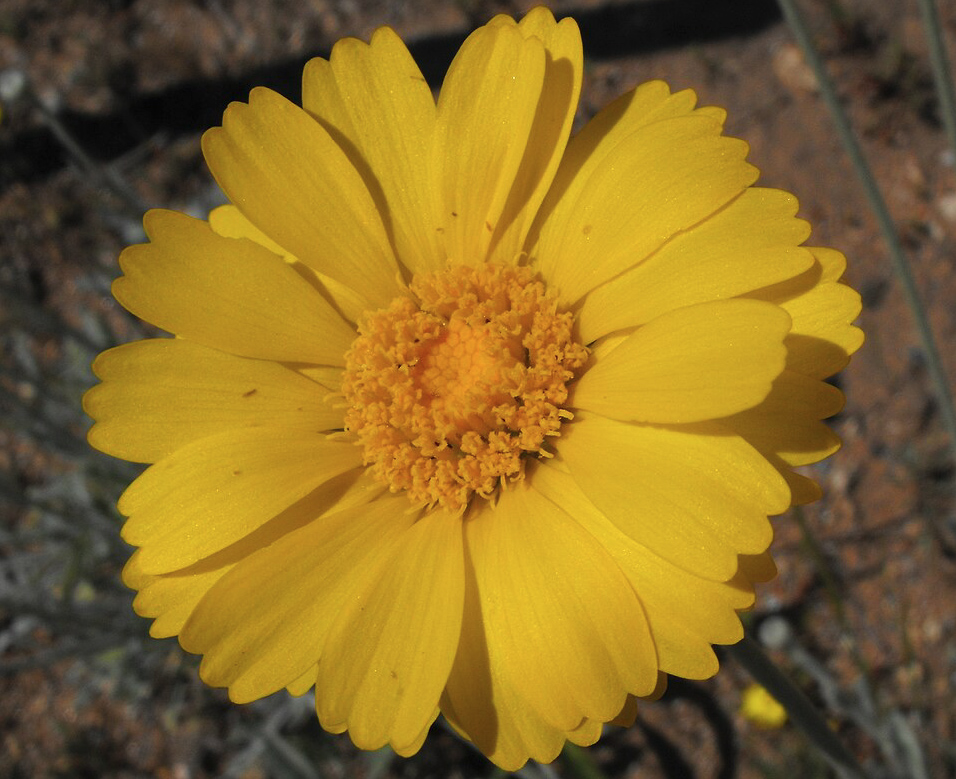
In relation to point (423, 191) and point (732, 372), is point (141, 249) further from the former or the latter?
point (732, 372)

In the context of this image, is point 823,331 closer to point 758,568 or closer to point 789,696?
point 758,568

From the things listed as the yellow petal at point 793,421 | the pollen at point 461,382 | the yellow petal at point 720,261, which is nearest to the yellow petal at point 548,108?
the pollen at point 461,382

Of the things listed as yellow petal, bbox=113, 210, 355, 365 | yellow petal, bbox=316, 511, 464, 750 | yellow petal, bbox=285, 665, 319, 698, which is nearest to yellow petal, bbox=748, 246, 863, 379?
yellow petal, bbox=316, 511, 464, 750

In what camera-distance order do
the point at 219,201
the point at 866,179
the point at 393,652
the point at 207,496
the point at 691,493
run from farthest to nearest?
the point at 219,201 < the point at 866,179 < the point at 207,496 < the point at 393,652 < the point at 691,493

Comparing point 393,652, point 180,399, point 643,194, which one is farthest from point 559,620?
point 180,399

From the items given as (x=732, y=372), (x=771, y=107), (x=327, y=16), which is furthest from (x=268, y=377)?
(x=327, y=16)

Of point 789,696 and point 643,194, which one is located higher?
point 643,194
